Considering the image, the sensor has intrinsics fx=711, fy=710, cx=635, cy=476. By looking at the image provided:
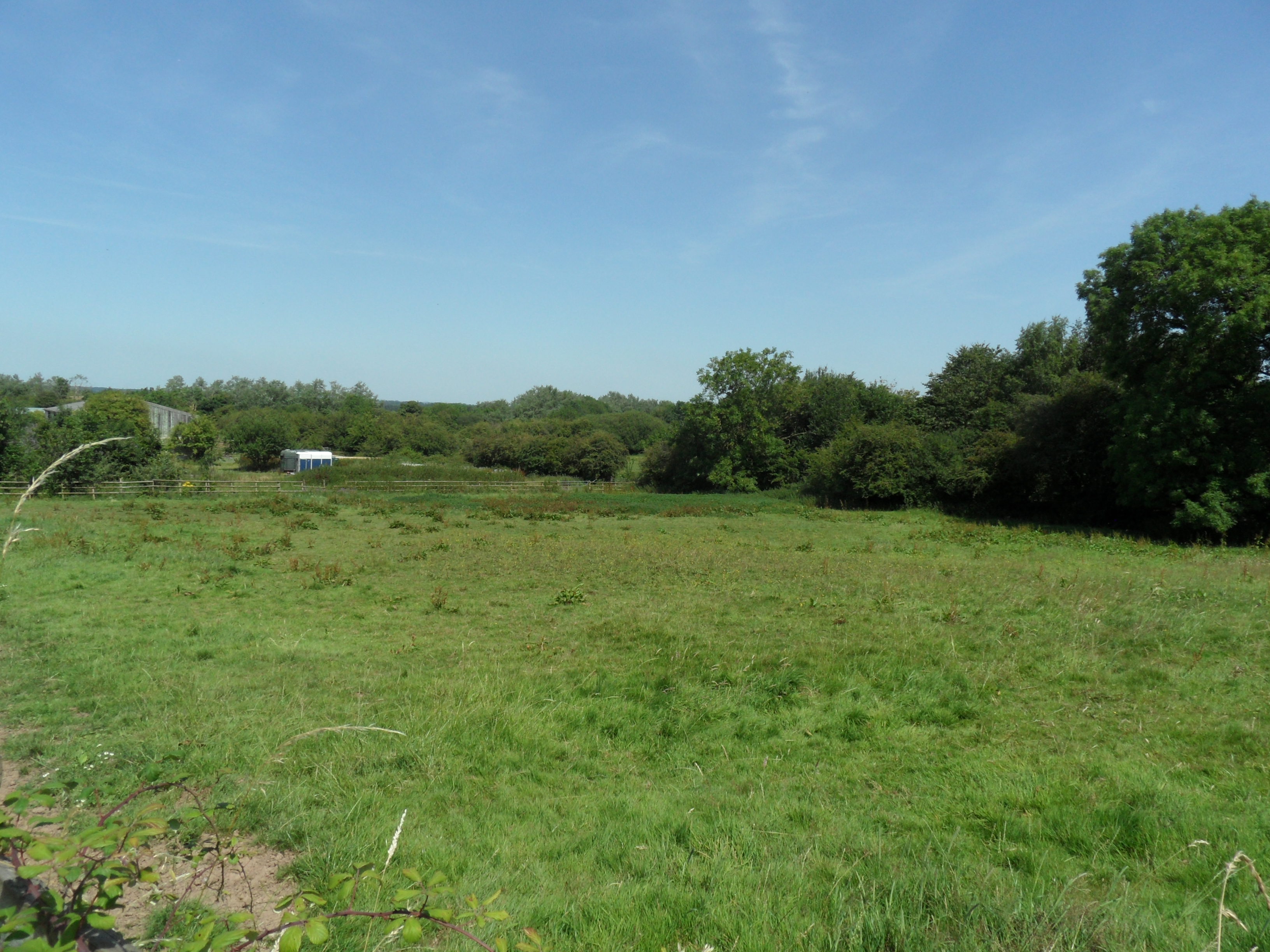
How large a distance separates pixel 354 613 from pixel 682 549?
392 inches

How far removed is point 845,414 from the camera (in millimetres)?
54656

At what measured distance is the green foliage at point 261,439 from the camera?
86625mm

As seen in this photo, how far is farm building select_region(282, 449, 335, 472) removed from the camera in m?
74.9

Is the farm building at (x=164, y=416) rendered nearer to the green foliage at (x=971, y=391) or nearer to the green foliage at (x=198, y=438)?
the green foliage at (x=198, y=438)

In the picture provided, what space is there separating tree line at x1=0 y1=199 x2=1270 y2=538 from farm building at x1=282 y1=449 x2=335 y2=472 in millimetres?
6952

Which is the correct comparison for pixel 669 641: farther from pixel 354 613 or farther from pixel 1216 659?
pixel 1216 659

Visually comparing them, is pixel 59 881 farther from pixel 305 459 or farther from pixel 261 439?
pixel 261 439

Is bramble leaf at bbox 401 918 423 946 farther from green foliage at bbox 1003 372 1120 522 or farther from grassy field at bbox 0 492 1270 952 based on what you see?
green foliage at bbox 1003 372 1120 522

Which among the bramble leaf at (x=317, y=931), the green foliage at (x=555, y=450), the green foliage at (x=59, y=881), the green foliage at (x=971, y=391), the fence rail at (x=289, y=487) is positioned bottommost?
the fence rail at (x=289, y=487)

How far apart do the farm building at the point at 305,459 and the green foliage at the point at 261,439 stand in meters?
9.13

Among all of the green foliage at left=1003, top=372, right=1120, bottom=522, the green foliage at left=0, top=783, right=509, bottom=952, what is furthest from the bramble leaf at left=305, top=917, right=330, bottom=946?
the green foliage at left=1003, top=372, right=1120, bottom=522

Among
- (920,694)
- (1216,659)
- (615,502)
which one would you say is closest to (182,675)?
(920,694)

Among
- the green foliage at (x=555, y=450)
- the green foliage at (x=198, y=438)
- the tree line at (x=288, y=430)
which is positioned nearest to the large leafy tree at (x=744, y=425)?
the tree line at (x=288, y=430)

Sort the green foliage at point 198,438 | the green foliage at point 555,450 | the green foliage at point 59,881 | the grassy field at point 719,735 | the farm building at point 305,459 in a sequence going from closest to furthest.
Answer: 1. the green foliage at point 59,881
2. the grassy field at point 719,735
3. the green foliage at point 198,438
4. the farm building at point 305,459
5. the green foliage at point 555,450
